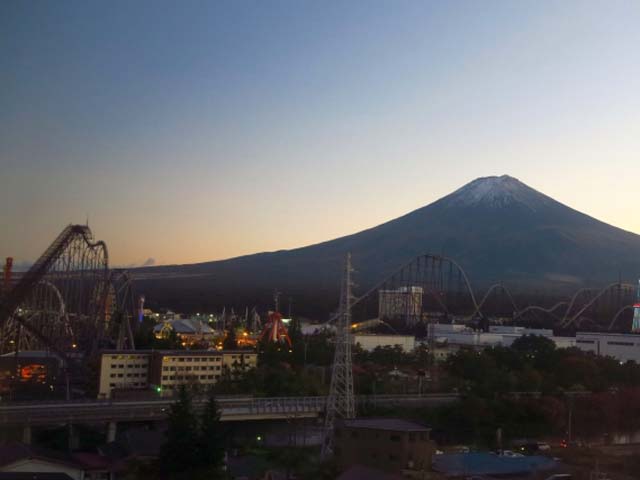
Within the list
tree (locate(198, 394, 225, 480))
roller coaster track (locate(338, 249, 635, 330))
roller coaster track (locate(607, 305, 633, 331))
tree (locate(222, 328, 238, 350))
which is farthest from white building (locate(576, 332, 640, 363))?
tree (locate(198, 394, 225, 480))

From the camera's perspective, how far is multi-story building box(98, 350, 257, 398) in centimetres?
1491

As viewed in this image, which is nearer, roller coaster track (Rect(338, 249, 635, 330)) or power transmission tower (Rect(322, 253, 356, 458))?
power transmission tower (Rect(322, 253, 356, 458))

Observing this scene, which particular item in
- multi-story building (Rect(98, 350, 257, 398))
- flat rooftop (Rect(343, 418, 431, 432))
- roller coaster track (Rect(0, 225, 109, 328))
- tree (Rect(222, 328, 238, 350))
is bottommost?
flat rooftop (Rect(343, 418, 431, 432))

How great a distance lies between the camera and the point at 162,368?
51.0ft

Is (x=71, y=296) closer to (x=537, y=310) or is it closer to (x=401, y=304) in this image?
(x=401, y=304)

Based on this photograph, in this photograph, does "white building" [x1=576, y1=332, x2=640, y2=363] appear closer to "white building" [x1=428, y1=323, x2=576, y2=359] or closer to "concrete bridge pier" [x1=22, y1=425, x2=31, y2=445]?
"white building" [x1=428, y1=323, x2=576, y2=359]

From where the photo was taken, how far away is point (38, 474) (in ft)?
21.2

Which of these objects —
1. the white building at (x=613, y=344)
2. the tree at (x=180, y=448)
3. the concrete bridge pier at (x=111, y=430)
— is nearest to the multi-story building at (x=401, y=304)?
the white building at (x=613, y=344)

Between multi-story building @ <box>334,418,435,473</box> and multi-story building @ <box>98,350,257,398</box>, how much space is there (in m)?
6.35

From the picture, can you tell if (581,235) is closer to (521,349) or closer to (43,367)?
(521,349)

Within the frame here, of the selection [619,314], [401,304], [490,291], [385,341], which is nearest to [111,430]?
[385,341]

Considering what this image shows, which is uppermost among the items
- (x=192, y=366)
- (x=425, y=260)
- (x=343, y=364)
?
(x=425, y=260)

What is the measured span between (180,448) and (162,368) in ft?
29.2

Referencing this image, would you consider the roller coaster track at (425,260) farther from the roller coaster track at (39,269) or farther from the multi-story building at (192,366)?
the roller coaster track at (39,269)
